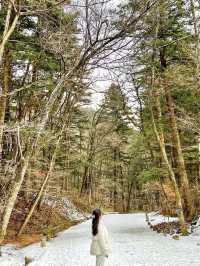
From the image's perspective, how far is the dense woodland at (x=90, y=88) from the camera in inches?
261

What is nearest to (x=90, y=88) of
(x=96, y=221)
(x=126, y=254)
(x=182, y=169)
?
(x=96, y=221)

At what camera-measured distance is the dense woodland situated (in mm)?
6637

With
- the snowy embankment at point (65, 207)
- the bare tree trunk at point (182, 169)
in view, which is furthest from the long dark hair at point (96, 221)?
the snowy embankment at point (65, 207)

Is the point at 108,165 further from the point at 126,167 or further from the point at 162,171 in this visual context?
the point at 162,171

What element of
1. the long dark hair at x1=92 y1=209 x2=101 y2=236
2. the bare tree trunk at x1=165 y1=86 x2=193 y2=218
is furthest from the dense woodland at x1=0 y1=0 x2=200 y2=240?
the long dark hair at x1=92 y1=209 x2=101 y2=236

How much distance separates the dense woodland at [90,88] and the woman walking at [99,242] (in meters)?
2.12

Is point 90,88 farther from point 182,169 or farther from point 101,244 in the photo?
point 182,169

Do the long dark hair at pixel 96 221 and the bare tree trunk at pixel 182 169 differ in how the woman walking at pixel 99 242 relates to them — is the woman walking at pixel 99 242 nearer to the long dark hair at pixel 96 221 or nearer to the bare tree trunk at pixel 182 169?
the long dark hair at pixel 96 221

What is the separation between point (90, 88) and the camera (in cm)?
812

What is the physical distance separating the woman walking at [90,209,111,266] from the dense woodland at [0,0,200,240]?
6.95ft

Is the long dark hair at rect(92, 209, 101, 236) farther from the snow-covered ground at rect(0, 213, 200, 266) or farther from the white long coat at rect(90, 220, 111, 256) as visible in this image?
the snow-covered ground at rect(0, 213, 200, 266)

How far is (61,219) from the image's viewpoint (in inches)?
999

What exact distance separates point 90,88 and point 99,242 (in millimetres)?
3352

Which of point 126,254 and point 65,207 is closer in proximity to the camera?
point 126,254
